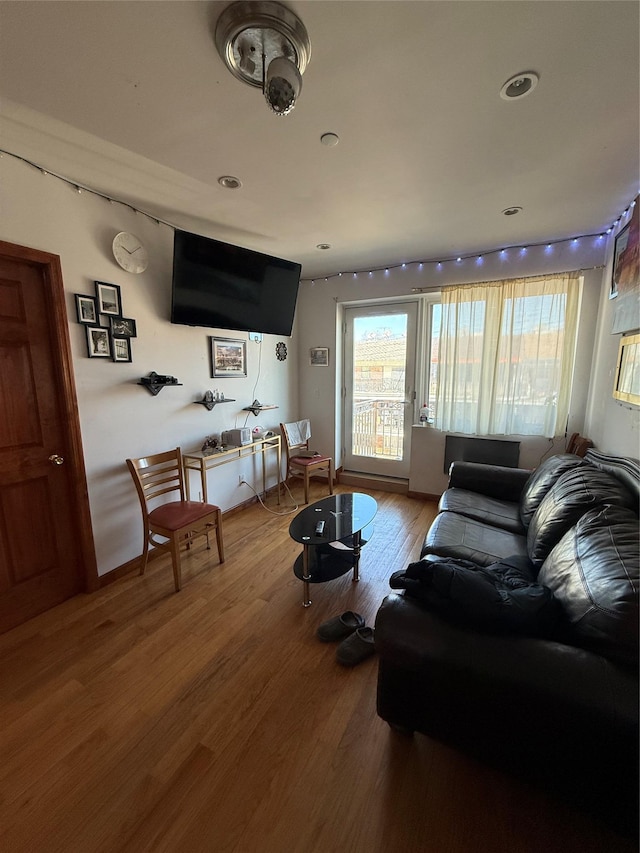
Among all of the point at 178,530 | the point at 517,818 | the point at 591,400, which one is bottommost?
the point at 517,818

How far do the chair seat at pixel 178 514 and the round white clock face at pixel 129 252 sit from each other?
172 cm

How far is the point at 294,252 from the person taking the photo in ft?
10.9

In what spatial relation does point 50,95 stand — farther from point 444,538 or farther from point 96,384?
point 444,538

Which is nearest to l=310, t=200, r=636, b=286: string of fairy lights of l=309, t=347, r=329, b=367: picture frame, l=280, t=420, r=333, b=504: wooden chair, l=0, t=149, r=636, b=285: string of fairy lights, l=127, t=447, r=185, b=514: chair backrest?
l=0, t=149, r=636, b=285: string of fairy lights

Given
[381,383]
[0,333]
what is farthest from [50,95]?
[381,383]

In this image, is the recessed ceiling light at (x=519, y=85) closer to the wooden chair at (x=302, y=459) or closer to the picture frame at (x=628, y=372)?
the picture frame at (x=628, y=372)

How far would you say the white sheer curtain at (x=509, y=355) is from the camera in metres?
3.02

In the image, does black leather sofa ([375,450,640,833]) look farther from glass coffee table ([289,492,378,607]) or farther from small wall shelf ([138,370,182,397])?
small wall shelf ([138,370,182,397])

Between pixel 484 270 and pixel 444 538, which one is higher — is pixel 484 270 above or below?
above

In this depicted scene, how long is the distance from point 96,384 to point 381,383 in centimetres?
298

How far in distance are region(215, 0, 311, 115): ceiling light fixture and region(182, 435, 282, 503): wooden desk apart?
7.54ft

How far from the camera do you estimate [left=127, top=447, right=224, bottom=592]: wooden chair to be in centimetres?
227

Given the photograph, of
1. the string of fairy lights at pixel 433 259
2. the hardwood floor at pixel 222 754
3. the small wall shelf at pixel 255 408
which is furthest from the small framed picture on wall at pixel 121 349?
the hardwood floor at pixel 222 754

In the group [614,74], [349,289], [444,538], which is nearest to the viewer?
[614,74]
